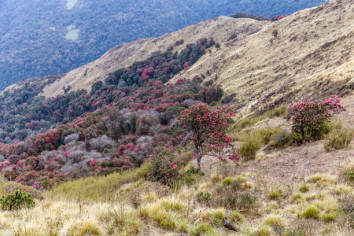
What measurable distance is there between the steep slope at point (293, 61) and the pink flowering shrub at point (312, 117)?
514 cm

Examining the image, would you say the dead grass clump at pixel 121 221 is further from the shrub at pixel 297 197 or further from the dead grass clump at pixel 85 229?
the shrub at pixel 297 197

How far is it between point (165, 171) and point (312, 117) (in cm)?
530

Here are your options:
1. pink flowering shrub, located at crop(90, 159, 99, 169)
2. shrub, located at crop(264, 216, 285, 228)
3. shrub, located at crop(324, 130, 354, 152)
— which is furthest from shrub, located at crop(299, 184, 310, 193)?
pink flowering shrub, located at crop(90, 159, 99, 169)

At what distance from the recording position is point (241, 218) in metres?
3.58

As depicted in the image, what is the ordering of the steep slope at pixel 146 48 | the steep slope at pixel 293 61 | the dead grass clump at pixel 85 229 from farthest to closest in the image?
the steep slope at pixel 146 48, the steep slope at pixel 293 61, the dead grass clump at pixel 85 229

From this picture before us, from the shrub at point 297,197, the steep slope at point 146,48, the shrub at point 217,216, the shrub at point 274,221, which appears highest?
the steep slope at point 146,48

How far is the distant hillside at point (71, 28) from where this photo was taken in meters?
130

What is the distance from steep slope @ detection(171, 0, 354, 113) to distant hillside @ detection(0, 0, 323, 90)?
4834 inches

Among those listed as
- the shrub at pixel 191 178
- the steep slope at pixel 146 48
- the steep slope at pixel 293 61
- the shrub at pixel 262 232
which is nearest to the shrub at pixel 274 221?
the shrub at pixel 262 232

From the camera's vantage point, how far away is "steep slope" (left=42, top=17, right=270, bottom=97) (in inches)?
1857

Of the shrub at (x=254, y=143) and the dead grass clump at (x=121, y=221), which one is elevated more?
the dead grass clump at (x=121, y=221)

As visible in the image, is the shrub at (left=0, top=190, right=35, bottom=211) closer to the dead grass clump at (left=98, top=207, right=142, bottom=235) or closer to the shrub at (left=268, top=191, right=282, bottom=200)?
the dead grass clump at (left=98, top=207, right=142, bottom=235)

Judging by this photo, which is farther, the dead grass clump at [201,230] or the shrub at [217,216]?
the shrub at [217,216]

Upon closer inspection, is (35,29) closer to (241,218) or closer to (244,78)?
(244,78)
